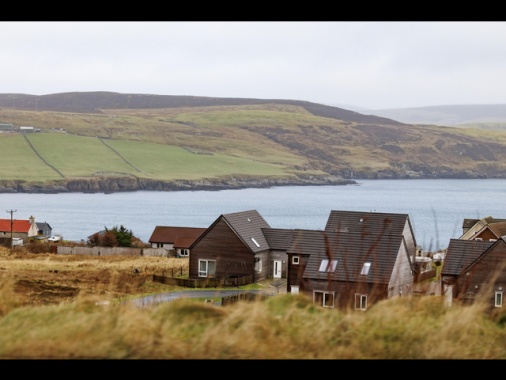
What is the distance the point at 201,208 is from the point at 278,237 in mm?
100083

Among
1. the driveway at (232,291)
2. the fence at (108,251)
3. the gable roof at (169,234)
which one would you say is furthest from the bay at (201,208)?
the driveway at (232,291)

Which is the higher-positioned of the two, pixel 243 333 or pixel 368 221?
pixel 368 221

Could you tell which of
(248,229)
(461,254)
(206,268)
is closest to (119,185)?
(248,229)

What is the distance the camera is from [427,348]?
5762 mm

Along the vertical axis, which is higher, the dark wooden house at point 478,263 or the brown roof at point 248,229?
the brown roof at point 248,229

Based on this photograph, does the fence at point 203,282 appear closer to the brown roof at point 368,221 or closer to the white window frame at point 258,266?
the white window frame at point 258,266

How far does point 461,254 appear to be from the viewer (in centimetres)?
2816

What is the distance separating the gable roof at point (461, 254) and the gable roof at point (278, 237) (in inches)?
344

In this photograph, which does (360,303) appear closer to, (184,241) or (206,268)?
(206,268)

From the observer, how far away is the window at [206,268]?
3531 centimetres

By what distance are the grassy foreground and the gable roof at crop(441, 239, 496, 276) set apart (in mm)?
21080

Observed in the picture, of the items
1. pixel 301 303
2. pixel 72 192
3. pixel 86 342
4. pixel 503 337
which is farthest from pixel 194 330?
pixel 72 192

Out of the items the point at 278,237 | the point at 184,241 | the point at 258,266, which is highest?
the point at 278,237
